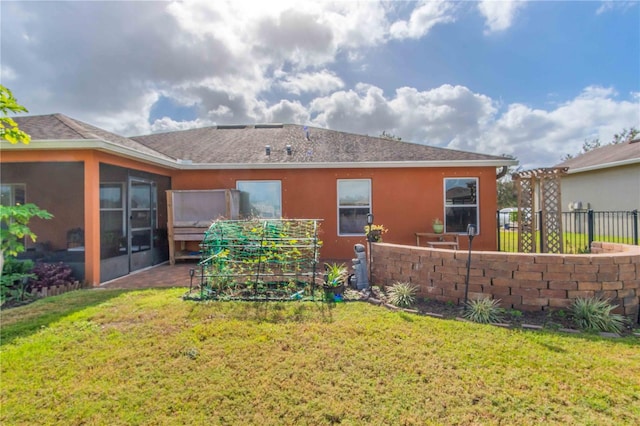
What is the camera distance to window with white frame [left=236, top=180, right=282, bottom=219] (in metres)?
8.84

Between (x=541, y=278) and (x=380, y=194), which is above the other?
(x=380, y=194)

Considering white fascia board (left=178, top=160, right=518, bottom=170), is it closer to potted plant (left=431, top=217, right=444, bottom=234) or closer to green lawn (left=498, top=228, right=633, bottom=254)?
potted plant (left=431, top=217, right=444, bottom=234)

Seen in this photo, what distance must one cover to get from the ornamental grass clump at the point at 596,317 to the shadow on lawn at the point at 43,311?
22.3 feet

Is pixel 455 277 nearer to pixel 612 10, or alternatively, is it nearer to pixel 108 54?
pixel 612 10

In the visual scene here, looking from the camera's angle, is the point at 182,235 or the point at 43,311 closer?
the point at 43,311

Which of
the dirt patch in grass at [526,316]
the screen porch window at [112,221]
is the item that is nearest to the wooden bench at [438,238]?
the dirt patch in grass at [526,316]

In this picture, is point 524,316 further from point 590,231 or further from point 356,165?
point 590,231

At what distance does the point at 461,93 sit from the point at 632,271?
38.8 ft

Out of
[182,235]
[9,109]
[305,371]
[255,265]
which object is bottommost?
[305,371]

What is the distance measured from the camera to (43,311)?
4.41 meters

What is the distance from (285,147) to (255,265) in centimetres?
528

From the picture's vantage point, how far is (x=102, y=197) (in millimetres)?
6191

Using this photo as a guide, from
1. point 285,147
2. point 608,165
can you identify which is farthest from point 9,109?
point 608,165

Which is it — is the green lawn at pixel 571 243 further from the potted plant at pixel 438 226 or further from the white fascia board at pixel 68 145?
the white fascia board at pixel 68 145
